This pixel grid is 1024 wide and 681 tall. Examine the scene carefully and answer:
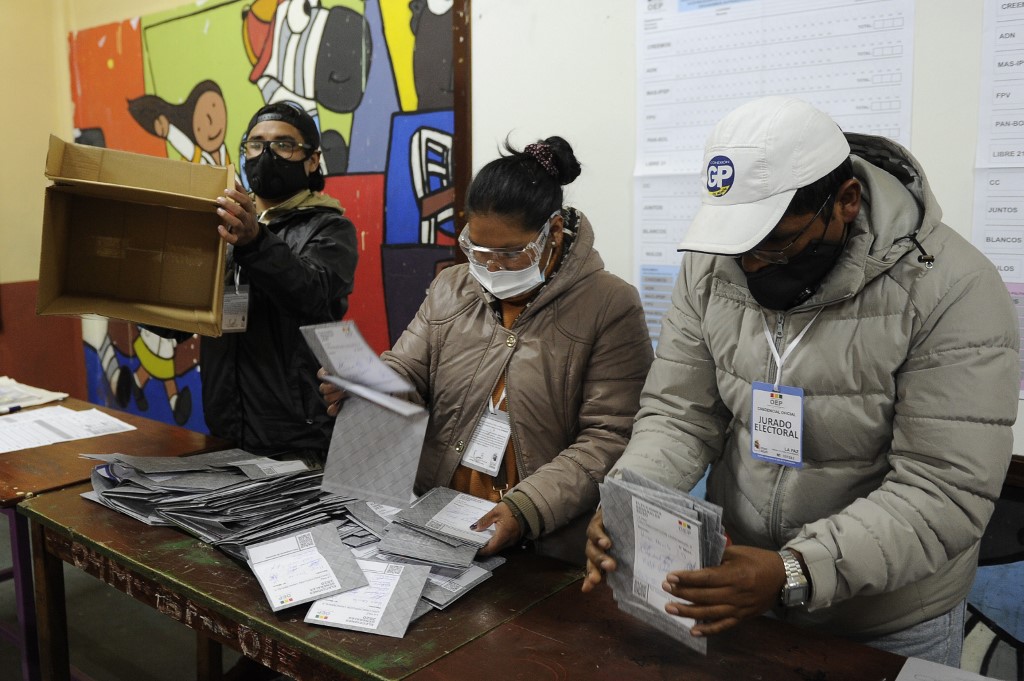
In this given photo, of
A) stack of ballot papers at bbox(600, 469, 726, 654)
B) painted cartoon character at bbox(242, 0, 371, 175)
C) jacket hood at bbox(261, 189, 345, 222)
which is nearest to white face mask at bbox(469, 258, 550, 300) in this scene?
stack of ballot papers at bbox(600, 469, 726, 654)

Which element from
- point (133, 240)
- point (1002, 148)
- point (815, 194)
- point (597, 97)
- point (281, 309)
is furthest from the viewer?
point (597, 97)

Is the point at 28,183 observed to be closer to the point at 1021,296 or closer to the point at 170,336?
the point at 170,336

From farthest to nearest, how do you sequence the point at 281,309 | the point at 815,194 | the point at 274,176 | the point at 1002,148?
1. the point at 274,176
2. the point at 281,309
3. the point at 1002,148
4. the point at 815,194

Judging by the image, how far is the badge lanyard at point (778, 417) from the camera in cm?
133

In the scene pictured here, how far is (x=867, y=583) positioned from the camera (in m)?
1.17

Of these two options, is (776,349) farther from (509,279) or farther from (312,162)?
(312,162)

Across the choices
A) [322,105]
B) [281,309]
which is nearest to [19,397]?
[281,309]

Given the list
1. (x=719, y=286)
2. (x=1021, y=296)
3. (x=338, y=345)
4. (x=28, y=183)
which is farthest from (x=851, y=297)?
(x=28, y=183)

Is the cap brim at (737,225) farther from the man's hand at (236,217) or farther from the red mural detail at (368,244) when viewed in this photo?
the red mural detail at (368,244)

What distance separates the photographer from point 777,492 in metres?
1.38

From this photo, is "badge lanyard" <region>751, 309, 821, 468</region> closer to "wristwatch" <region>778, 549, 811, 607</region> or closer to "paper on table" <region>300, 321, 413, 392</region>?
"wristwatch" <region>778, 549, 811, 607</region>

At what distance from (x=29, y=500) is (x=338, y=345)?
0.90 meters

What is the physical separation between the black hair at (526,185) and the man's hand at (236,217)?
0.60 m

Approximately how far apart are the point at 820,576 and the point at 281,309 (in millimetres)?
1611
